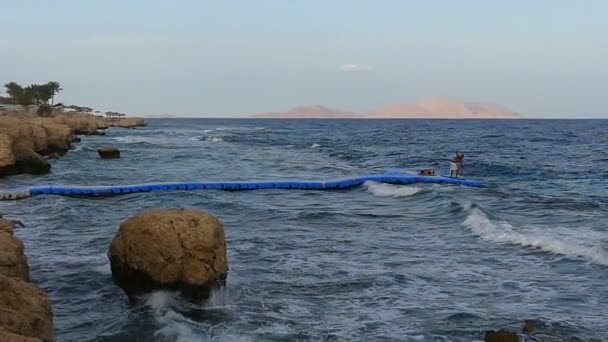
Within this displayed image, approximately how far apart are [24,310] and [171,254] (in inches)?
164

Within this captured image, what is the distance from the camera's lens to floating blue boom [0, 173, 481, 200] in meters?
23.6

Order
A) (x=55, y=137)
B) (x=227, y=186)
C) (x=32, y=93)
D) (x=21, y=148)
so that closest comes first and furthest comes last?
(x=227, y=186) < (x=21, y=148) < (x=55, y=137) < (x=32, y=93)

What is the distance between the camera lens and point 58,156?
40062 millimetres

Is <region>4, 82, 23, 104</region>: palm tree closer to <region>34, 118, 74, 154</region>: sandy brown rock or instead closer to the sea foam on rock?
<region>34, 118, 74, 154</region>: sandy brown rock

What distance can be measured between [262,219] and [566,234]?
8.00 metres

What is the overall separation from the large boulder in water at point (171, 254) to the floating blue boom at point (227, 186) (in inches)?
510

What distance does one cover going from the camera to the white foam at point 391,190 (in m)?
25.1

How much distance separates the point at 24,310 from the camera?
654 cm

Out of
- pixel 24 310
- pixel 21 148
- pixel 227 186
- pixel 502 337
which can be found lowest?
pixel 227 186

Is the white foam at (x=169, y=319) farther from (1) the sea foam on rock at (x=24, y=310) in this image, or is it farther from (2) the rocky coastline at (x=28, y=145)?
(2) the rocky coastline at (x=28, y=145)

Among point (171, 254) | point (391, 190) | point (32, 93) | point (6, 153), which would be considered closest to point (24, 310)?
point (171, 254)

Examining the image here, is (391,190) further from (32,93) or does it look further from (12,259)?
(32,93)

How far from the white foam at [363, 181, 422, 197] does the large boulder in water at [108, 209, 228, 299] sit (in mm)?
14716

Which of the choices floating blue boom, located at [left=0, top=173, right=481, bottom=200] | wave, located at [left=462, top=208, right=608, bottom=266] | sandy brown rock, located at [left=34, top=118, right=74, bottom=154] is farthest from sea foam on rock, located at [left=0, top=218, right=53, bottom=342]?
sandy brown rock, located at [left=34, top=118, right=74, bottom=154]
